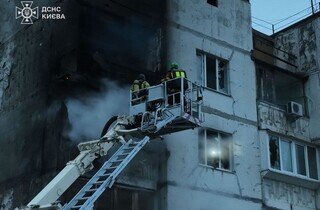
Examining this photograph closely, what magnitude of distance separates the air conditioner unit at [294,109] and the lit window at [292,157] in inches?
42.7

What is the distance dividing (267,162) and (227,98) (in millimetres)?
2681

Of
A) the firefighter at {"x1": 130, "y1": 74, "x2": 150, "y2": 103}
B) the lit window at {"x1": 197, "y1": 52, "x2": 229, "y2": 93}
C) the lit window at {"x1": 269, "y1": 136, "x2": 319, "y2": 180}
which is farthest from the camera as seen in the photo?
the lit window at {"x1": 269, "y1": 136, "x2": 319, "y2": 180}

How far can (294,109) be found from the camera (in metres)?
20.9

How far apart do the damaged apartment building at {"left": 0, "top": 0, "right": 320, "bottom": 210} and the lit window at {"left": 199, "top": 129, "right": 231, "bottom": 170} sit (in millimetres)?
36

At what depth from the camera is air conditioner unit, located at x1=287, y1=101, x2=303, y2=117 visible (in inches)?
821

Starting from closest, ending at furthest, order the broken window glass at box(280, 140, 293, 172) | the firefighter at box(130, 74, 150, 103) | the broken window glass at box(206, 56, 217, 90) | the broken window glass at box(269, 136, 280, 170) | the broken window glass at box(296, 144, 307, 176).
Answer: the firefighter at box(130, 74, 150, 103) < the broken window glass at box(206, 56, 217, 90) < the broken window glass at box(269, 136, 280, 170) < the broken window glass at box(280, 140, 293, 172) < the broken window glass at box(296, 144, 307, 176)

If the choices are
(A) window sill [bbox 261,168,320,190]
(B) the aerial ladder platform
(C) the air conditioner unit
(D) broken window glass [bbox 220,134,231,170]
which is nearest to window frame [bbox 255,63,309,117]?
(C) the air conditioner unit

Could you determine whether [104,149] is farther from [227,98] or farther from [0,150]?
[227,98]

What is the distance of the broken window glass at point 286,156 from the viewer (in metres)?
20.3

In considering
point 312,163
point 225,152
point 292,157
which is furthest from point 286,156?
point 225,152

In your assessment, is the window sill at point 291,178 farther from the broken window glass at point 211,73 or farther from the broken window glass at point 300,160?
the broken window glass at point 211,73

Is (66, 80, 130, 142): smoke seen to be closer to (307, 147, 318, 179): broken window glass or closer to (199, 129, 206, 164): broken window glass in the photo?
(199, 129, 206, 164): broken window glass

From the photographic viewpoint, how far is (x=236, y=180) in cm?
1836

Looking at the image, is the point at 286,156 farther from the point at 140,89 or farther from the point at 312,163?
the point at 140,89
